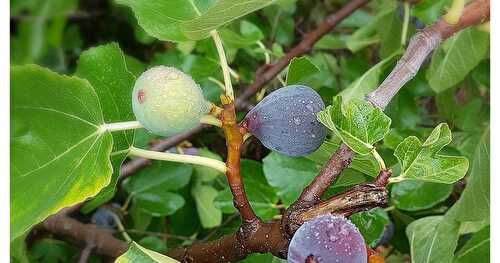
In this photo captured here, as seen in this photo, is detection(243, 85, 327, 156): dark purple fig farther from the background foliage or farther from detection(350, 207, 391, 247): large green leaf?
detection(350, 207, 391, 247): large green leaf

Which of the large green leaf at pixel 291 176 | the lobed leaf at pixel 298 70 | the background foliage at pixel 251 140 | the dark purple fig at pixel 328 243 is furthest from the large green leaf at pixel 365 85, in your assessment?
A: the dark purple fig at pixel 328 243

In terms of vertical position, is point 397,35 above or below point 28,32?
above

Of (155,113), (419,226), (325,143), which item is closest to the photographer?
(155,113)

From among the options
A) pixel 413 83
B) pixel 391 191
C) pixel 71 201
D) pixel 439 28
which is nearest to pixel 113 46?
pixel 71 201

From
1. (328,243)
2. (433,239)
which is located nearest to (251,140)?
(433,239)

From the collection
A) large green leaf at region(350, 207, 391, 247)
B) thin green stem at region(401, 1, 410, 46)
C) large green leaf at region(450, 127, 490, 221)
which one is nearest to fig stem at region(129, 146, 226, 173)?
large green leaf at region(350, 207, 391, 247)

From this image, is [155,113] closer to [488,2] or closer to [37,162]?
[37,162]
